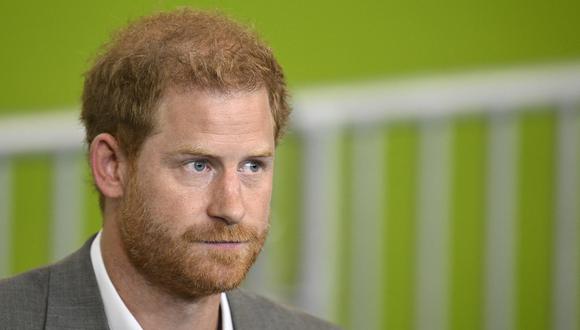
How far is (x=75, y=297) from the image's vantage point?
2.34 metres

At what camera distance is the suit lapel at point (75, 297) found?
2318mm

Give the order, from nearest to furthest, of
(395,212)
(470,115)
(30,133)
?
(30,133) < (470,115) < (395,212)

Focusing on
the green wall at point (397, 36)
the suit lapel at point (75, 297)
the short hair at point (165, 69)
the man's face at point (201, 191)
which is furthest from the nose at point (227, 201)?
the green wall at point (397, 36)

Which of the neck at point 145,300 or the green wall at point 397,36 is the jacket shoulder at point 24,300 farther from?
the green wall at point 397,36

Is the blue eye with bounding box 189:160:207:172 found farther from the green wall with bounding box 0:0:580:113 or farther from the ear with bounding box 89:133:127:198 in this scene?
the green wall with bounding box 0:0:580:113

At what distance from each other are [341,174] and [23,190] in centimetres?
135

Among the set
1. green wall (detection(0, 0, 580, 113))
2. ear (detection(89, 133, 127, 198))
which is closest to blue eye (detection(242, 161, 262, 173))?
ear (detection(89, 133, 127, 198))

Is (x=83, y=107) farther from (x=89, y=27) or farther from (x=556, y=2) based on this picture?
(x=556, y=2)

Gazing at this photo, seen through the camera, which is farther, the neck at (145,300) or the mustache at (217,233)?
the neck at (145,300)

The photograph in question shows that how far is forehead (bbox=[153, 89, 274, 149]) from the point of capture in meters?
2.24

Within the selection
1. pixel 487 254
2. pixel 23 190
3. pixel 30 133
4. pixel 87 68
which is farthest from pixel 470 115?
pixel 23 190

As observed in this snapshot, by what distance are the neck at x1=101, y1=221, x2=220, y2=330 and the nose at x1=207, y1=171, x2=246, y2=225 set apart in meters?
0.17

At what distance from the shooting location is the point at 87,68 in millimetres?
2449

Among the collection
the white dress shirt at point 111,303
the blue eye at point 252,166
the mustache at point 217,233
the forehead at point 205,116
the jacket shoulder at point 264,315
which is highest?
the forehead at point 205,116
